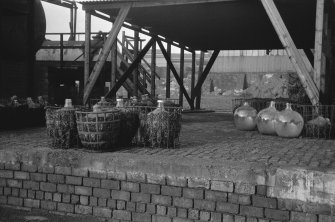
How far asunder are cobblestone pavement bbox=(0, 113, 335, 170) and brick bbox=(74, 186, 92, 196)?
74cm

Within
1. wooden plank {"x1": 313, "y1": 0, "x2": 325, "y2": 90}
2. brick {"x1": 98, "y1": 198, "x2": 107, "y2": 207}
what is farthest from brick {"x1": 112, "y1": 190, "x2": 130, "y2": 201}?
wooden plank {"x1": 313, "y1": 0, "x2": 325, "y2": 90}

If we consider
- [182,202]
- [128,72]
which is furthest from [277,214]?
[128,72]

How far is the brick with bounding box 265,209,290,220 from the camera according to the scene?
3846mm

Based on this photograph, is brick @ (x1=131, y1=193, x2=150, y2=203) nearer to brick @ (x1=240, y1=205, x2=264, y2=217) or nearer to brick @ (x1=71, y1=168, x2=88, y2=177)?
brick @ (x1=71, y1=168, x2=88, y2=177)

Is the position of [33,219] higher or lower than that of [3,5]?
lower

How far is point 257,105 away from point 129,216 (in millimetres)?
6651

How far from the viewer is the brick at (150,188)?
4.31 meters

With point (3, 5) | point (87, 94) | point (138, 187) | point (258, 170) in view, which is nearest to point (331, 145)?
point (258, 170)

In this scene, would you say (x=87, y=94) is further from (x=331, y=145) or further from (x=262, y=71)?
(x=262, y=71)

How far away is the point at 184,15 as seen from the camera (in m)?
10.3

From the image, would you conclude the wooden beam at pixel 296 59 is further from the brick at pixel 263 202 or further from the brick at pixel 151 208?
the brick at pixel 151 208

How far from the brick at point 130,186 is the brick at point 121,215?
0.94ft

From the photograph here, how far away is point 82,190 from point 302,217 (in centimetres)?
257

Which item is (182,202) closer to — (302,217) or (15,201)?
(302,217)
